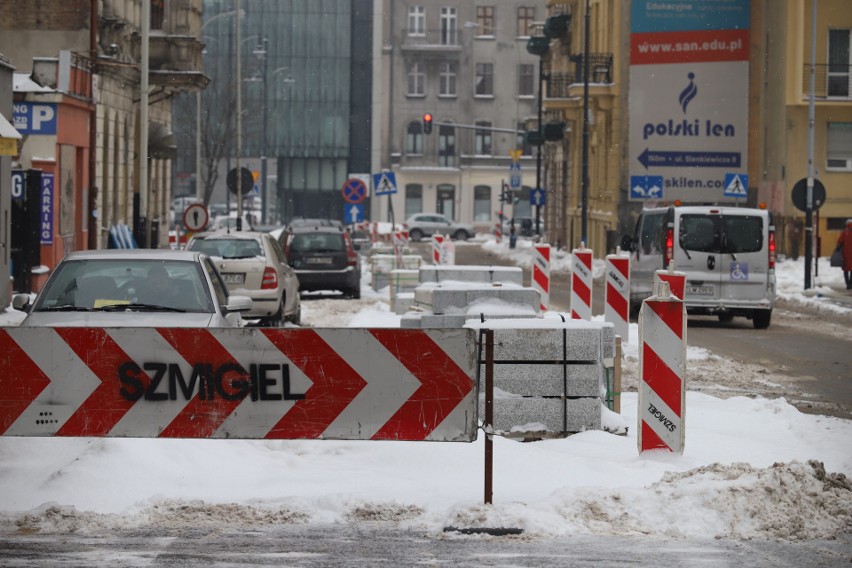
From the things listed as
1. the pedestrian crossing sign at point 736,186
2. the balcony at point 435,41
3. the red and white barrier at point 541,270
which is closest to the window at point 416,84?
the balcony at point 435,41

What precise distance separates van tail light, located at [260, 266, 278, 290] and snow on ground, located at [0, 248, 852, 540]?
12.8 metres

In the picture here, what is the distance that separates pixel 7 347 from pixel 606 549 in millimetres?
3219

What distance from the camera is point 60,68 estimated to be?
33688 millimetres

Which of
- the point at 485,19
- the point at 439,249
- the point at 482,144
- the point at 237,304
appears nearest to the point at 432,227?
the point at 482,144

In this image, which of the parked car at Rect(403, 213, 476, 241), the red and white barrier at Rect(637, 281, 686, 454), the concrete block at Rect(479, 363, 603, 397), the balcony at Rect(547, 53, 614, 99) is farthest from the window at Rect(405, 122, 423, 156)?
the red and white barrier at Rect(637, 281, 686, 454)

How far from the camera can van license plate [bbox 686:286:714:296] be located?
24453 millimetres

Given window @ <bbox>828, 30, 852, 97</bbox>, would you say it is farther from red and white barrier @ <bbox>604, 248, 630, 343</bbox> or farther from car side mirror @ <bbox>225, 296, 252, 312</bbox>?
car side mirror @ <bbox>225, 296, 252, 312</bbox>

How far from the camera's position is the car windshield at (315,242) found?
32.9 metres

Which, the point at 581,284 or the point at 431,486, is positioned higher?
the point at 581,284

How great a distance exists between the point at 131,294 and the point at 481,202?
89.0m

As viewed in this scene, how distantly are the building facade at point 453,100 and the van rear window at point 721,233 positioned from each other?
7369 cm

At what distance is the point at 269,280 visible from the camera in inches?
914

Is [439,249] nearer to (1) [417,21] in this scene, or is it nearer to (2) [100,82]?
(2) [100,82]

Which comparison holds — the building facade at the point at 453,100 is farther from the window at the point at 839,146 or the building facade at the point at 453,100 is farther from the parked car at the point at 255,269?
the parked car at the point at 255,269
